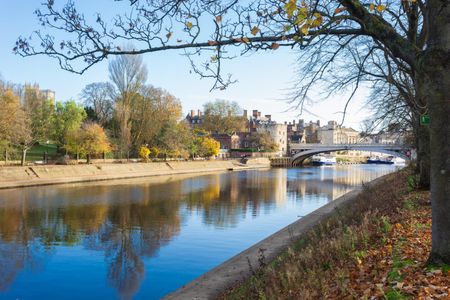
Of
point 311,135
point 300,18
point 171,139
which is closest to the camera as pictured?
point 300,18

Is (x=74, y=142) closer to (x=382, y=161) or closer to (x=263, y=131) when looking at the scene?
(x=263, y=131)

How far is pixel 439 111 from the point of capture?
6109mm

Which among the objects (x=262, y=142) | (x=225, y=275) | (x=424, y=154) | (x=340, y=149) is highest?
(x=262, y=142)

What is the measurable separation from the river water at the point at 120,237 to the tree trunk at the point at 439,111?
840 cm

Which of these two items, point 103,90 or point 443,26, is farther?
point 103,90

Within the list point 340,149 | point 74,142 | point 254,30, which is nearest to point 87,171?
point 74,142

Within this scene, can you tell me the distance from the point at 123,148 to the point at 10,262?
50.5 metres

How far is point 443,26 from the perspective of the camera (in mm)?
5922

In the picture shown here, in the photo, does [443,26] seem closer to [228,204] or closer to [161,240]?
[161,240]

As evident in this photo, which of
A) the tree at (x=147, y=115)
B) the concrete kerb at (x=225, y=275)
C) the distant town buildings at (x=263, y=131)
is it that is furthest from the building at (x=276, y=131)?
the concrete kerb at (x=225, y=275)

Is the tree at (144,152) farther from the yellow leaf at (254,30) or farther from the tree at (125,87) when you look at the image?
the yellow leaf at (254,30)

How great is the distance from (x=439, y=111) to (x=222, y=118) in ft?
429

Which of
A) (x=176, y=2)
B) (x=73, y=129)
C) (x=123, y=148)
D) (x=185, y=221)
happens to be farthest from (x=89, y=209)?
(x=123, y=148)

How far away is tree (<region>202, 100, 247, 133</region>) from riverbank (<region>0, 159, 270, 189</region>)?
52848 millimetres
